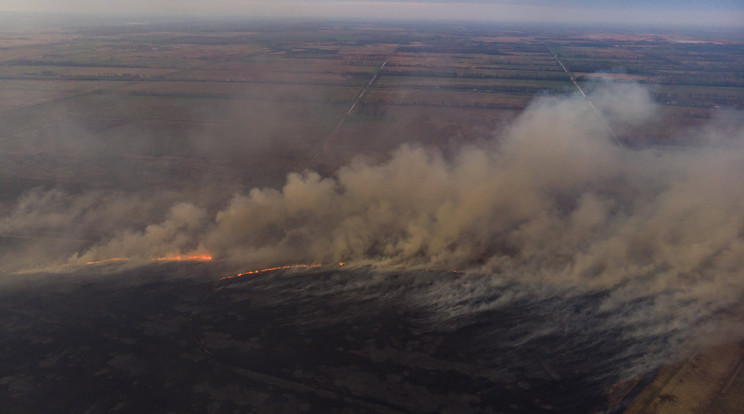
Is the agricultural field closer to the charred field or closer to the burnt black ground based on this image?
the charred field

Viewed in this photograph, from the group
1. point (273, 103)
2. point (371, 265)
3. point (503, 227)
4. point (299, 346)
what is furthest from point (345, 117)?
point (299, 346)

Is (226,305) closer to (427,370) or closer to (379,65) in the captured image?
(427,370)

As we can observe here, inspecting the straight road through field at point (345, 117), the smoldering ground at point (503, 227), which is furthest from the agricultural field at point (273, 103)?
the smoldering ground at point (503, 227)

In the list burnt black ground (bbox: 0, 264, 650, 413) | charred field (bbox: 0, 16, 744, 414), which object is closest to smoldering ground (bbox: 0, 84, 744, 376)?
charred field (bbox: 0, 16, 744, 414)

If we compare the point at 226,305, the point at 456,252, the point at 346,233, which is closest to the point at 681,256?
the point at 456,252

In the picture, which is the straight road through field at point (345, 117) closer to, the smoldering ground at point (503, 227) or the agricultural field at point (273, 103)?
the agricultural field at point (273, 103)

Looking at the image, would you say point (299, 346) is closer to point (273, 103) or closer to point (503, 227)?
point (503, 227)
